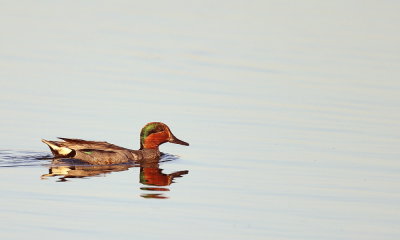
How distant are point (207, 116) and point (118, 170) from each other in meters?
3.84

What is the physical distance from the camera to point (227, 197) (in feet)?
44.0

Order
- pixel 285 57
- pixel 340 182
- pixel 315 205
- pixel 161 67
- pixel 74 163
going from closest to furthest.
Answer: pixel 315 205, pixel 340 182, pixel 74 163, pixel 161 67, pixel 285 57

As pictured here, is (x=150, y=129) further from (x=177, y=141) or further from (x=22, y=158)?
(x=22, y=158)

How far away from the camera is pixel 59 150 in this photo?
15719mm

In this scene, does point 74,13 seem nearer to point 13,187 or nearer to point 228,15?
point 228,15

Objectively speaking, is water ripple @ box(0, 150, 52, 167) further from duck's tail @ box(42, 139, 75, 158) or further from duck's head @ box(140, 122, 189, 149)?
duck's head @ box(140, 122, 189, 149)

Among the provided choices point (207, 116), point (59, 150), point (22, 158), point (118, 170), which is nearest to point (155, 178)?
point (118, 170)

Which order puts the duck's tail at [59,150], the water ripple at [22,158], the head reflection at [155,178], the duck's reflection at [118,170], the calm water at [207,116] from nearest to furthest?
the calm water at [207,116]
the head reflection at [155,178]
the duck's reflection at [118,170]
the water ripple at [22,158]
the duck's tail at [59,150]

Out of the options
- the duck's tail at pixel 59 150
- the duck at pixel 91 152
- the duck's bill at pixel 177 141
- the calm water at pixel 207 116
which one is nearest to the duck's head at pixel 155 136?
the duck's bill at pixel 177 141

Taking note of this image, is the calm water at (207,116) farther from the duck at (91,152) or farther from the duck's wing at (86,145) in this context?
the duck's wing at (86,145)

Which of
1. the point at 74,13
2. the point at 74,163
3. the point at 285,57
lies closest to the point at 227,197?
the point at 74,163

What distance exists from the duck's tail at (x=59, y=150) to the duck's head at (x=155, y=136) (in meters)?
1.68

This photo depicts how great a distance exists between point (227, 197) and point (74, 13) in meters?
18.2

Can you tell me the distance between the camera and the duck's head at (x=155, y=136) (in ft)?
56.3
